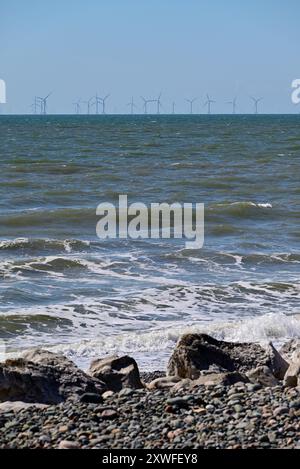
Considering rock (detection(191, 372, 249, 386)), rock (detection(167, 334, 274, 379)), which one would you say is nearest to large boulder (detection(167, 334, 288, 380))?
rock (detection(167, 334, 274, 379))

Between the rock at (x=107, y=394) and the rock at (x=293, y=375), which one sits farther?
the rock at (x=293, y=375)

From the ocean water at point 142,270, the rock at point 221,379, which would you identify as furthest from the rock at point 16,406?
the ocean water at point 142,270

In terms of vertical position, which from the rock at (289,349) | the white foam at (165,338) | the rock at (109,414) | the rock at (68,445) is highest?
the rock at (68,445)

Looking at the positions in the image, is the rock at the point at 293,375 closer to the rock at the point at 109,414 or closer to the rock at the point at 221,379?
the rock at the point at 221,379

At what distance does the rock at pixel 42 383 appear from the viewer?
8.48m

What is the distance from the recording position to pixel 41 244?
776 inches

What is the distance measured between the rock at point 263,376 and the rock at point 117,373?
1200mm

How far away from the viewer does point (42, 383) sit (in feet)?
28.1

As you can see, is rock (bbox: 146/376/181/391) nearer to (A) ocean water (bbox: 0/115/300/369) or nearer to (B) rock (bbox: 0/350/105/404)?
(B) rock (bbox: 0/350/105/404)

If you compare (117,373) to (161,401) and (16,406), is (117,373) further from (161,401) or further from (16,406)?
(16,406)

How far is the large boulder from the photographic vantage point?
9.66 meters

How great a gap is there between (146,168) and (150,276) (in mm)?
24228

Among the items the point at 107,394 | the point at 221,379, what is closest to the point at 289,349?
the point at 221,379

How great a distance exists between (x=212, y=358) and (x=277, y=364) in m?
0.76
